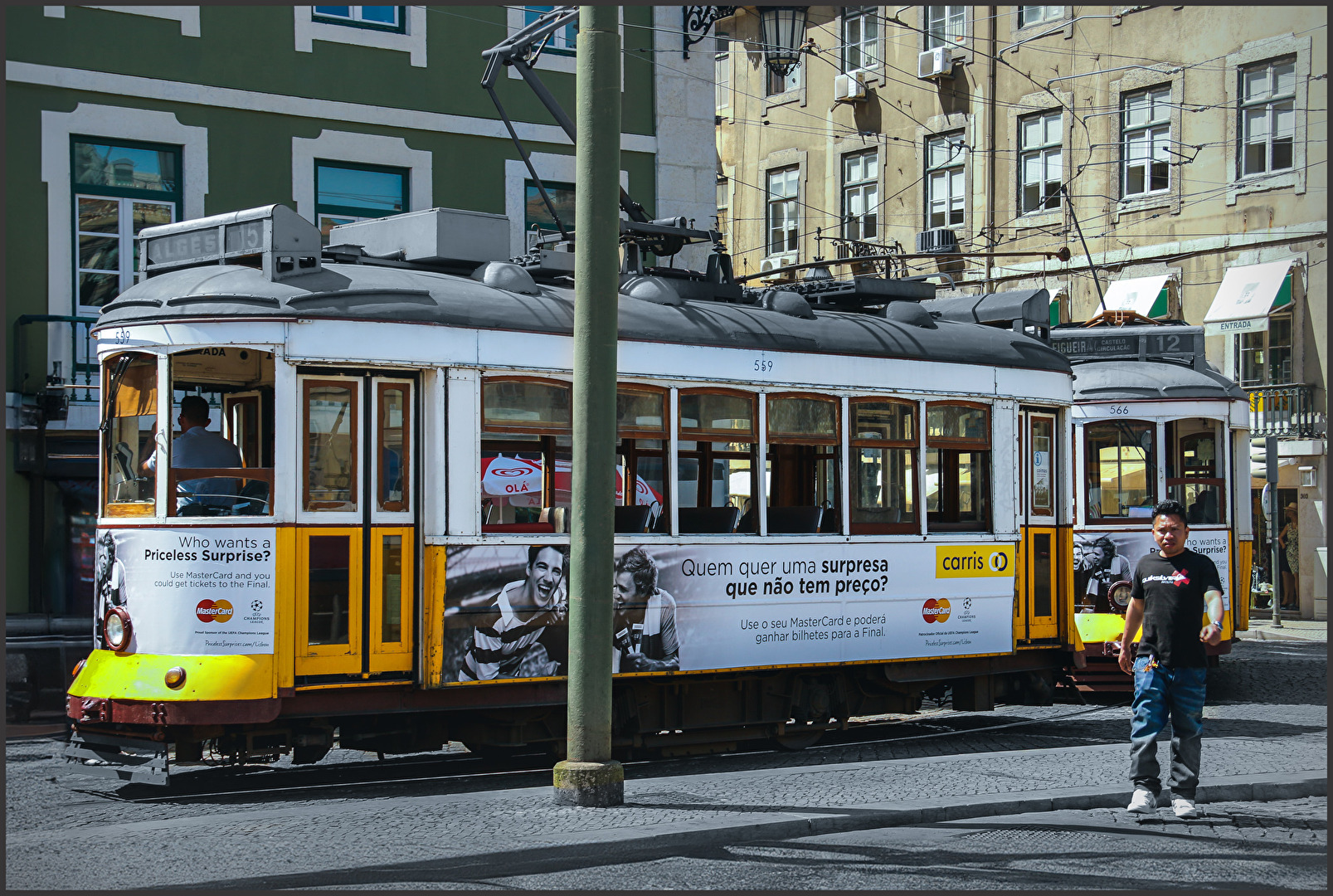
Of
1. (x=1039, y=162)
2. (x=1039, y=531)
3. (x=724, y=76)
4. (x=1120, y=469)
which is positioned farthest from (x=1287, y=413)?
(x=724, y=76)

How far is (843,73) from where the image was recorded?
3581 centimetres

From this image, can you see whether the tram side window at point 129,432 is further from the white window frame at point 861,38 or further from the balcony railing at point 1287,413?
the white window frame at point 861,38

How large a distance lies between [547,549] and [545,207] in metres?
9.18

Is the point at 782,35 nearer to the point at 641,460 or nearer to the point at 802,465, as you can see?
the point at 802,465

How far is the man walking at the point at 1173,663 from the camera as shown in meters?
8.83

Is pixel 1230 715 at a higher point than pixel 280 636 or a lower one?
lower

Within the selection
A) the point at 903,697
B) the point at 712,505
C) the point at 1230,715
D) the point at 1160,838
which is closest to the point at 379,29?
the point at 712,505

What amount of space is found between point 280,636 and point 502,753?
2669mm

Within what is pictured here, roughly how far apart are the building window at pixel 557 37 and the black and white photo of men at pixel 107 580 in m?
10.5

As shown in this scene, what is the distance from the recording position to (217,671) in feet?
30.5

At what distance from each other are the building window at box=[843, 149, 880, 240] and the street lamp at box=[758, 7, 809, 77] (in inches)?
682

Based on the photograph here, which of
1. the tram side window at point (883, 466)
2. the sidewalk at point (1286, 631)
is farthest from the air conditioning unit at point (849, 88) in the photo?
the tram side window at point (883, 466)

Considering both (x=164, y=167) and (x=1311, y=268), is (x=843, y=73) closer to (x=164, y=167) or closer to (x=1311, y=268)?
(x=1311, y=268)

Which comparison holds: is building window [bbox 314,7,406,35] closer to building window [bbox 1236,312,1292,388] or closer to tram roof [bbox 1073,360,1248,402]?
tram roof [bbox 1073,360,1248,402]
